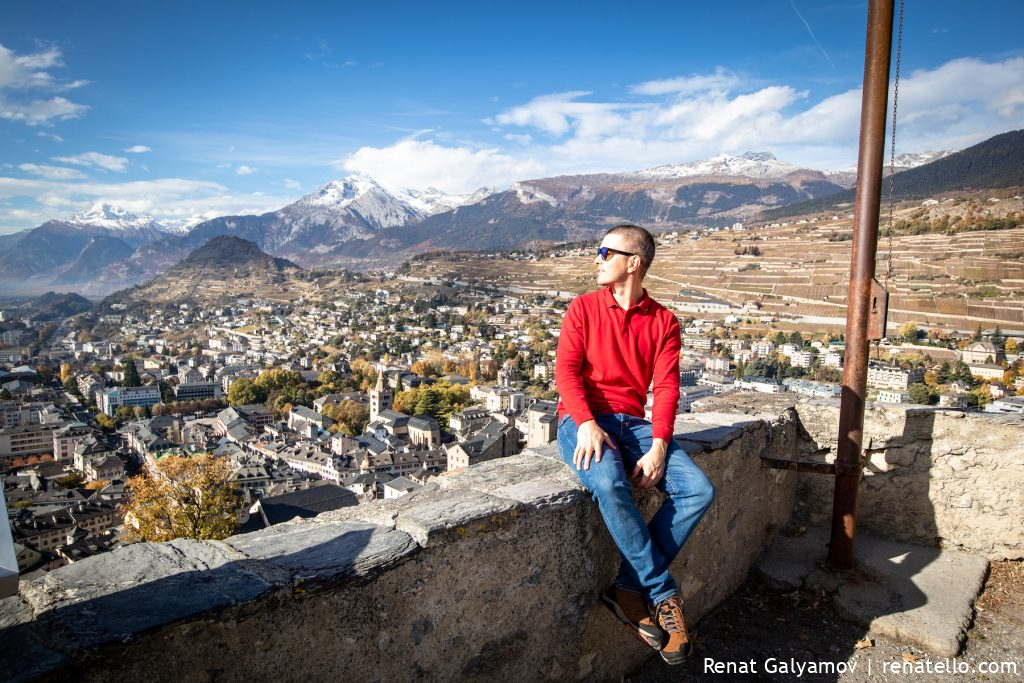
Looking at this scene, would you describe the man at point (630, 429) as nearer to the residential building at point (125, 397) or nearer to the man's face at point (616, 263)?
the man's face at point (616, 263)

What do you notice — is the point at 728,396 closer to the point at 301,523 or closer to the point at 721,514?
the point at 721,514

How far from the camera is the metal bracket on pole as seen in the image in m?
3.06

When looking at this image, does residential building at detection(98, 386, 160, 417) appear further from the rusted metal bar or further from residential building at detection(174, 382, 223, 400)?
the rusted metal bar

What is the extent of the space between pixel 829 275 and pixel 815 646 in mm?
49831

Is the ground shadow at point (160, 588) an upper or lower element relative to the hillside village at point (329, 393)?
upper

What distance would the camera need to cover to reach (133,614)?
1.31 meters

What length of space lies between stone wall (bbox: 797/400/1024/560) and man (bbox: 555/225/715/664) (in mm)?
2112

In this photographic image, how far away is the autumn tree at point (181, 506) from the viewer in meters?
10.3

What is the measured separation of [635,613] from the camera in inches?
81.6

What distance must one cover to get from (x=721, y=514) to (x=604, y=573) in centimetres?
97

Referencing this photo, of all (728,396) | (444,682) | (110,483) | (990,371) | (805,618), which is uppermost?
(728,396)

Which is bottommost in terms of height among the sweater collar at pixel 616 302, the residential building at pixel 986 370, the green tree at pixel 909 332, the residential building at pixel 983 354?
the residential building at pixel 986 370

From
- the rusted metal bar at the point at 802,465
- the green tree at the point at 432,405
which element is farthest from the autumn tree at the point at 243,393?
the rusted metal bar at the point at 802,465

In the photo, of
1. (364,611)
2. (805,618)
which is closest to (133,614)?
(364,611)
